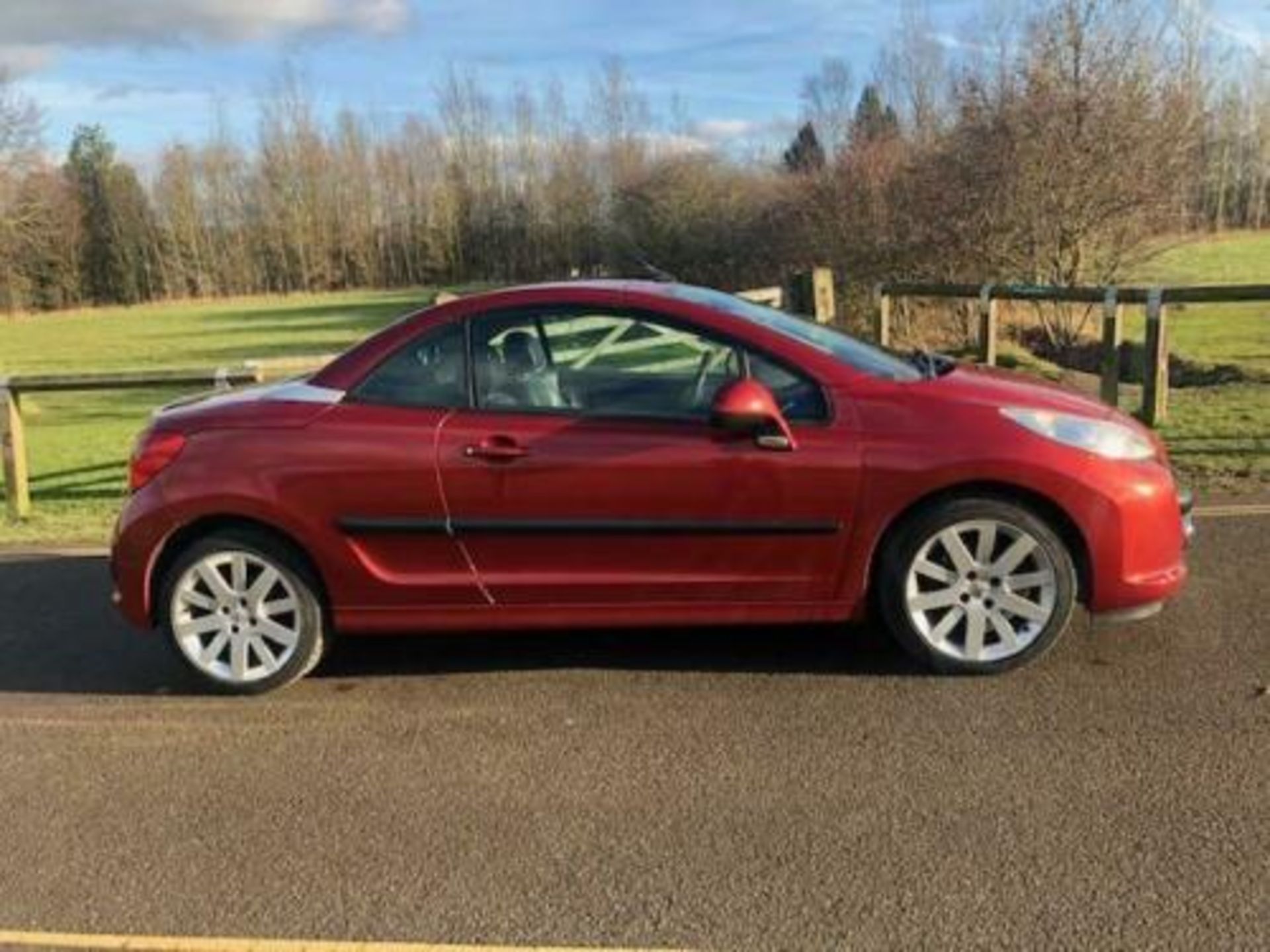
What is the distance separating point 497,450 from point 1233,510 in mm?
4583

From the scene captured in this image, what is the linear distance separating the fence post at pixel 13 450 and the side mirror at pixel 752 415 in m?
6.93

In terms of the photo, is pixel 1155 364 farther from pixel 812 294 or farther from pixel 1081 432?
pixel 1081 432

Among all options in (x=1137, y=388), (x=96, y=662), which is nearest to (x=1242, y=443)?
(x=1137, y=388)

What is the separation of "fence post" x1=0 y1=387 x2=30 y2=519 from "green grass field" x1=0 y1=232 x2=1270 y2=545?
0.49 ft

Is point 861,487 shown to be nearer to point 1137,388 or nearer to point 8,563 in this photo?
point 8,563

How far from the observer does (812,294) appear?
14617 millimetres

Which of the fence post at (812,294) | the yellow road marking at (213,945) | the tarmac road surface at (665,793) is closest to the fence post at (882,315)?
the fence post at (812,294)

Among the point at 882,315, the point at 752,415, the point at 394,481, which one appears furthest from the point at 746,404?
the point at 882,315

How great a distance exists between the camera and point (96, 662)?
6062 millimetres

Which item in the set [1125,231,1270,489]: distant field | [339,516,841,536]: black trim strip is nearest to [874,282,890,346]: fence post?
[1125,231,1270,489]: distant field

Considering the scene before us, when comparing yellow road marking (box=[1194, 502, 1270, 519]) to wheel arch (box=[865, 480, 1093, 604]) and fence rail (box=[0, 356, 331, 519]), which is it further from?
fence rail (box=[0, 356, 331, 519])

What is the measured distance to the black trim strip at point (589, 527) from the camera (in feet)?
16.8

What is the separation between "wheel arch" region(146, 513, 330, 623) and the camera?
541 centimetres

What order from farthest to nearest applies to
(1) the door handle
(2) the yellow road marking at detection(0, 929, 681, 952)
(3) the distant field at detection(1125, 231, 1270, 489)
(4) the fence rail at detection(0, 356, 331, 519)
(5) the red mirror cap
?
(4) the fence rail at detection(0, 356, 331, 519) → (3) the distant field at detection(1125, 231, 1270, 489) → (1) the door handle → (5) the red mirror cap → (2) the yellow road marking at detection(0, 929, 681, 952)
